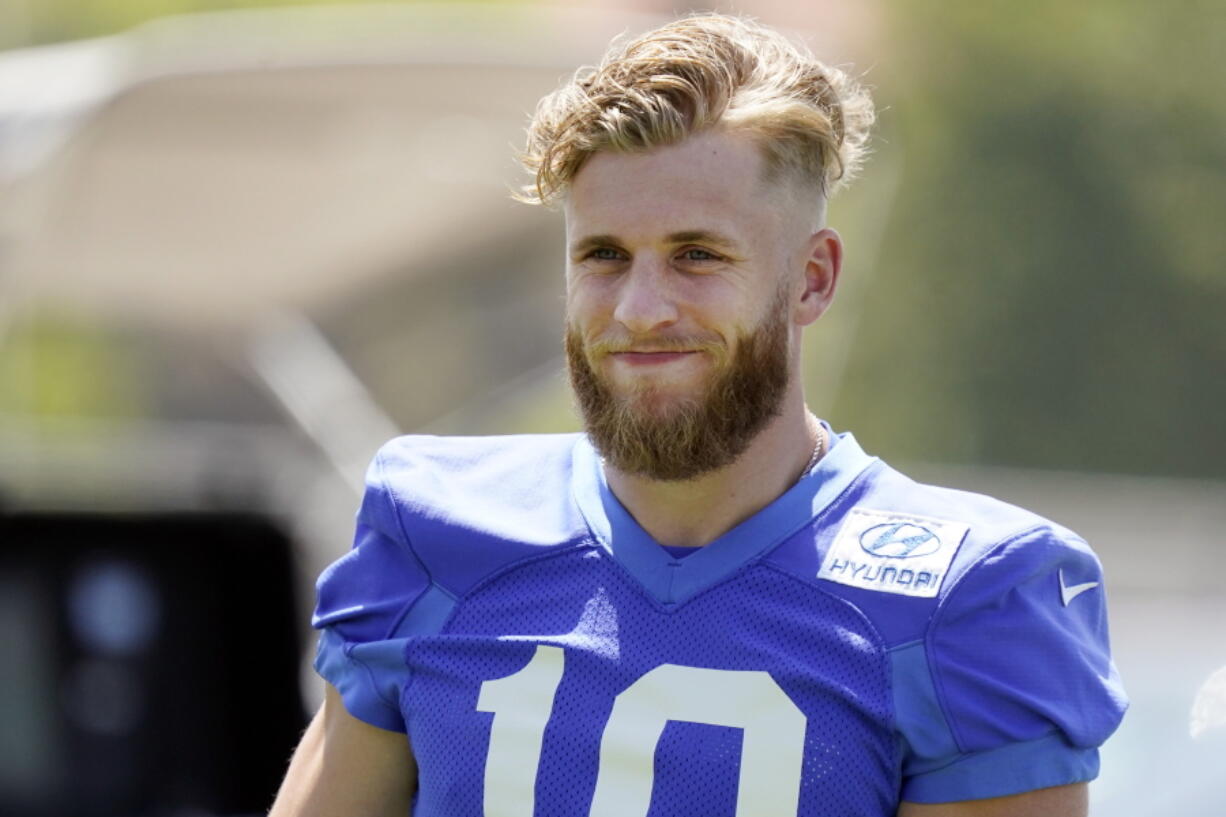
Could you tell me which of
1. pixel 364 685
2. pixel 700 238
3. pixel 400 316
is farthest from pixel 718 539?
pixel 400 316

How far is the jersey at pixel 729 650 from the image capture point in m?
2.12

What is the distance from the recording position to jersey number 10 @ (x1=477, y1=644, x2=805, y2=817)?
215 cm

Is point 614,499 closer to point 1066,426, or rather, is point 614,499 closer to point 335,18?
point 335,18

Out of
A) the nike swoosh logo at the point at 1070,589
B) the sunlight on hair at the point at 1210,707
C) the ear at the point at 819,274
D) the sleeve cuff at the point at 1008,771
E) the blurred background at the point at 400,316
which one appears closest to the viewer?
the sleeve cuff at the point at 1008,771

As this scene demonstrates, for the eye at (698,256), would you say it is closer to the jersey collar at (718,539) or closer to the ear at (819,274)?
the ear at (819,274)

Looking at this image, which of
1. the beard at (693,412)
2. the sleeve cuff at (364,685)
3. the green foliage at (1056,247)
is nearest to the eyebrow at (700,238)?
the beard at (693,412)

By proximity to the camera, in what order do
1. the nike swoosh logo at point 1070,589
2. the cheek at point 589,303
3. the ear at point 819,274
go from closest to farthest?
1. the nike swoosh logo at point 1070,589
2. the cheek at point 589,303
3. the ear at point 819,274

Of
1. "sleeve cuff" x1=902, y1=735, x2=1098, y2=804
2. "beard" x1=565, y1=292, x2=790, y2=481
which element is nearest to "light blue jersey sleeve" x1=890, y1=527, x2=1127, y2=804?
"sleeve cuff" x1=902, y1=735, x2=1098, y2=804

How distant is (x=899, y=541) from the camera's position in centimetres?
226

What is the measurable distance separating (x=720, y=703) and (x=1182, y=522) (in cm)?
745

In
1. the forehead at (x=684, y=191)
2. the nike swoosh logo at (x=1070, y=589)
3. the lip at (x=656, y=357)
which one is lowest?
the nike swoosh logo at (x=1070, y=589)

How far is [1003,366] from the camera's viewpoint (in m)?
11.0

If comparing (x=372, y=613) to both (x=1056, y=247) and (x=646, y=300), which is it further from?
(x=1056, y=247)

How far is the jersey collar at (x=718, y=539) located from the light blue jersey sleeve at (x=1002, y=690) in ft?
0.84
